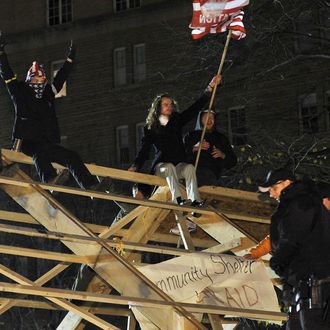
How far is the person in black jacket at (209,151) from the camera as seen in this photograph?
45.2 feet

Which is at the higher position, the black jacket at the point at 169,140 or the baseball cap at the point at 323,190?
the baseball cap at the point at 323,190

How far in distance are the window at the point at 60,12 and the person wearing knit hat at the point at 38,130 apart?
28230 mm

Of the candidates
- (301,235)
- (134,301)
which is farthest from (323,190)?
(134,301)

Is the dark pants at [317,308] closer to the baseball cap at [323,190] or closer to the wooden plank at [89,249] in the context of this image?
the baseball cap at [323,190]

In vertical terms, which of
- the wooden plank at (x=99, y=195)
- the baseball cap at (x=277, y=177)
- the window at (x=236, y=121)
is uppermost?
the baseball cap at (x=277, y=177)

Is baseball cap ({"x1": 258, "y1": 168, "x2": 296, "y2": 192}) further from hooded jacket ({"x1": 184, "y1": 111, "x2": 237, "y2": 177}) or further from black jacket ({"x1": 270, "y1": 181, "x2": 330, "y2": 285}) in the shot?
hooded jacket ({"x1": 184, "y1": 111, "x2": 237, "y2": 177})

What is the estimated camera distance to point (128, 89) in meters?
38.0

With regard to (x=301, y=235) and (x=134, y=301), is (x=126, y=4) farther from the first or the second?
(x=301, y=235)

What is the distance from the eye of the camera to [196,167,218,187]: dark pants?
13.8 m

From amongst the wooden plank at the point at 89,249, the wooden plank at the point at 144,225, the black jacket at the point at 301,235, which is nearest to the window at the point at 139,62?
the wooden plank at the point at 144,225

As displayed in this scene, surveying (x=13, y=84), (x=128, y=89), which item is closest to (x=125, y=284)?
(x=13, y=84)

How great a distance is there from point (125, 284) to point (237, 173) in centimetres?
998

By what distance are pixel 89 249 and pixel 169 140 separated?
6.93 ft

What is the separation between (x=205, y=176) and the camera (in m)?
13.8
